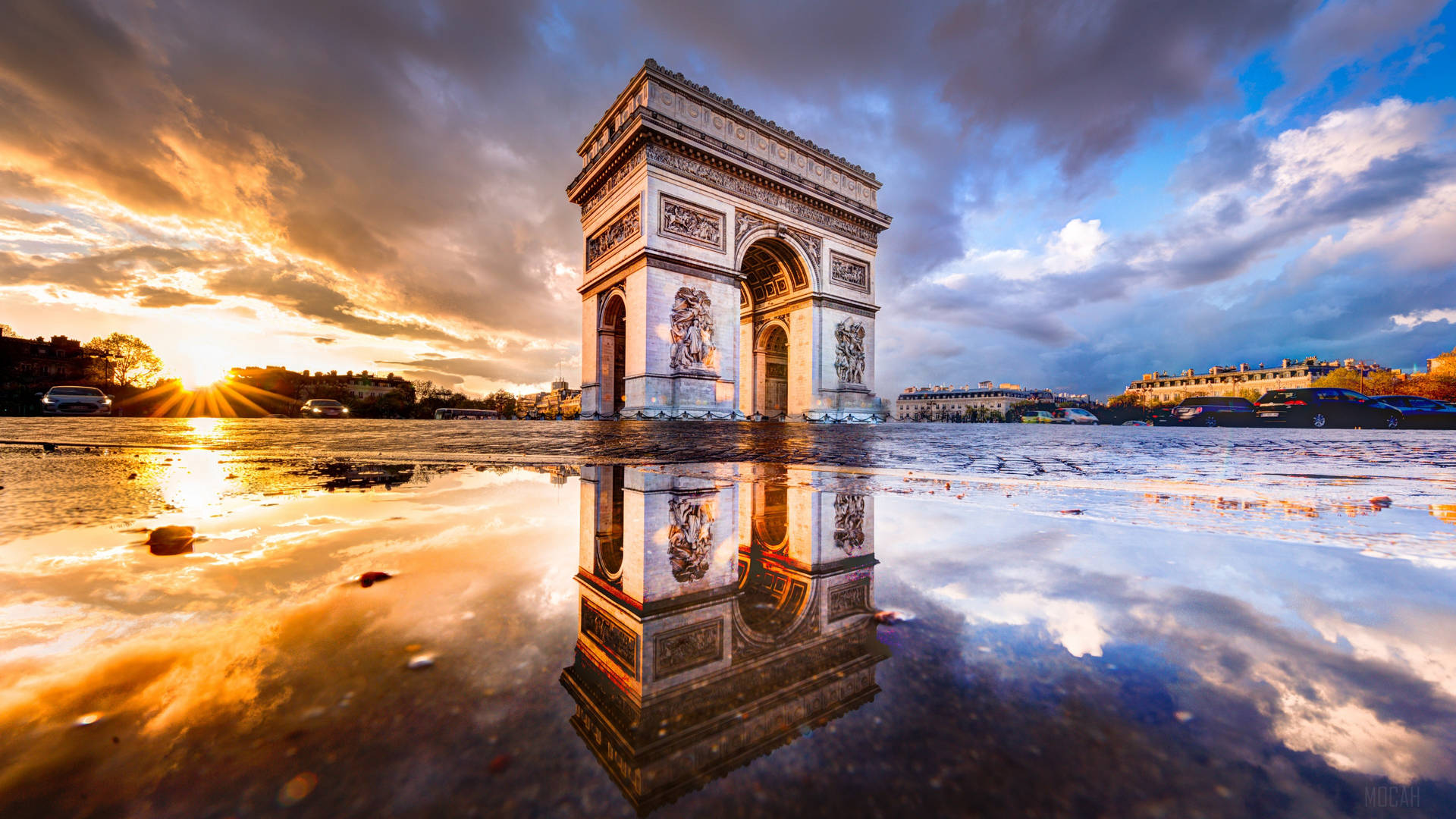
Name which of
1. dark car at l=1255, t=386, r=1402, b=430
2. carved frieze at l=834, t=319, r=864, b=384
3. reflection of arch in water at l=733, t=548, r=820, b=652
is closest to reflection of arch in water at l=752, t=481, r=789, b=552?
reflection of arch in water at l=733, t=548, r=820, b=652

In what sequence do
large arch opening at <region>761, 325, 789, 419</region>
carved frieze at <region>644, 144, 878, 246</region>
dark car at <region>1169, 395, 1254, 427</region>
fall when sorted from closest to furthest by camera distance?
carved frieze at <region>644, 144, 878, 246</region> < dark car at <region>1169, 395, 1254, 427</region> < large arch opening at <region>761, 325, 789, 419</region>

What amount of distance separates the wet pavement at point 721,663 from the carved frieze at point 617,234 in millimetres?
12638

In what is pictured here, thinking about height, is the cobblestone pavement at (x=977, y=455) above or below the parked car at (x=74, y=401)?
below

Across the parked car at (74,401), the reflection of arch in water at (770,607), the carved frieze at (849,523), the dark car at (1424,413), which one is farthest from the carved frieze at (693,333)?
the parked car at (74,401)

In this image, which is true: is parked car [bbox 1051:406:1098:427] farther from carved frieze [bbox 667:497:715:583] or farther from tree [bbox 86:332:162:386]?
tree [bbox 86:332:162:386]

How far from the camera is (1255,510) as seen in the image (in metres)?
1.54

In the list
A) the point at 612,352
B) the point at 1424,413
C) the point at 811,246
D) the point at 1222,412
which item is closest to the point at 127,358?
the point at 612,352

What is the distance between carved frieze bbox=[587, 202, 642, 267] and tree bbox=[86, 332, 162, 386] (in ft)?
89.7

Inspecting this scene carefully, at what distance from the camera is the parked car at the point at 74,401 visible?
13703 mm

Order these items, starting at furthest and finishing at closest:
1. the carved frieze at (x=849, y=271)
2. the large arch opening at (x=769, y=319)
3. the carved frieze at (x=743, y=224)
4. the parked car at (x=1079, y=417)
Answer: the parked car at (x=1079, y=417) < the carved frieze at (x=849, y=271) < the large arch opening at (x=769, y=319) < the carved frieze at (x=743, y=224)

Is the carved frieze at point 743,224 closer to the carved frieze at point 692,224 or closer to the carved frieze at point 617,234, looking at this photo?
the carved frieze at point 692,224

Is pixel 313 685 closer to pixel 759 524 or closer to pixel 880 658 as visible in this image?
pixel 880 658

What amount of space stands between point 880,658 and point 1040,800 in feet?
0.86

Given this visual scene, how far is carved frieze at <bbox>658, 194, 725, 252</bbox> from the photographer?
42.7ft
